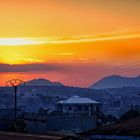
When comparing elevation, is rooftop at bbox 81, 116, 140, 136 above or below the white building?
below

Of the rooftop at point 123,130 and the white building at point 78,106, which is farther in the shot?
the white building at point 78,106

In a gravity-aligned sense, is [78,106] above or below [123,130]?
above

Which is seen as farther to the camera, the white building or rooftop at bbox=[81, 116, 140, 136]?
the white building

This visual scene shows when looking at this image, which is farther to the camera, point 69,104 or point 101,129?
point 69,104

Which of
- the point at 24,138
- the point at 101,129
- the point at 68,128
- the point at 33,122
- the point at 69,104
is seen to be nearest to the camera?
the point at 101,129

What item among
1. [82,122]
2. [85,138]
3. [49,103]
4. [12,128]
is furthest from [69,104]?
[49,103]

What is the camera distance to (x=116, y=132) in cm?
2392

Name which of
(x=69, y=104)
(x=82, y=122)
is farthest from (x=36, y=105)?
(x=82, y=122)

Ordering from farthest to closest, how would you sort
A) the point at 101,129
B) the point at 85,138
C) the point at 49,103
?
1. the point at 49,103
2. the point at 85,138
3. the point at 101,129

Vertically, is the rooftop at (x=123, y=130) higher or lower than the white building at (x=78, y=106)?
lower

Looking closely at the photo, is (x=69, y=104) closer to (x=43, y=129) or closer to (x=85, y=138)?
(x=43, y=129)

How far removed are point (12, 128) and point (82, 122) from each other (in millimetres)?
16841

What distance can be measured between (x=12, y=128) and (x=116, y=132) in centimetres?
2577

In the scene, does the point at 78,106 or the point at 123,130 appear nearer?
the point at 123,130
